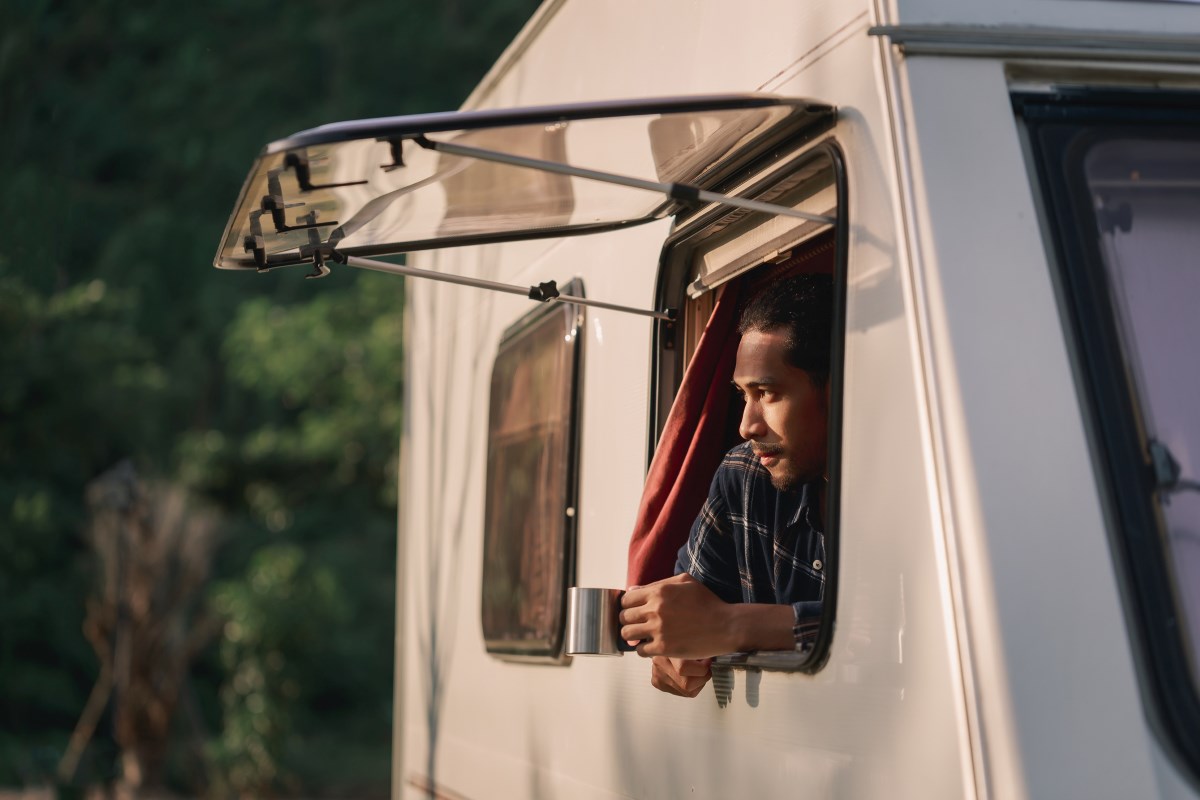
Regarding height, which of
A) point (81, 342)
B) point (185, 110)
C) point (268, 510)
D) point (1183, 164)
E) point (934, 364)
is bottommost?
point (934, 364)

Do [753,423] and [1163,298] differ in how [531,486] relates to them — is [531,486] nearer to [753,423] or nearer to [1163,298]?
[753,423]

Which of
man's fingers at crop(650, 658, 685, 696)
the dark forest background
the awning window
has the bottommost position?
man's fingers at crop(650, 658, 685, 696)

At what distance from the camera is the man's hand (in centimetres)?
231

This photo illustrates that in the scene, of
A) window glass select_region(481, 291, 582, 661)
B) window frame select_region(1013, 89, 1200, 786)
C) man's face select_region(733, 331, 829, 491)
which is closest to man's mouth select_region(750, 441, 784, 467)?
man's face select_region(733, 331, 829, 491)

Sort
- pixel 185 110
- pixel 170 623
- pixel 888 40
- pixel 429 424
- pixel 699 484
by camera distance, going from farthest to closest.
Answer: pixel 185 110 < pixel 170 623 < pixel 429 424 < pixel 699 484 < pixel 888 40

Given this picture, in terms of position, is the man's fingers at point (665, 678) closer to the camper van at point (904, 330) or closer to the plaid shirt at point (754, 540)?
the camper van at point (904, 330)

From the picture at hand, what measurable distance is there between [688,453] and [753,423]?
1.08 ft

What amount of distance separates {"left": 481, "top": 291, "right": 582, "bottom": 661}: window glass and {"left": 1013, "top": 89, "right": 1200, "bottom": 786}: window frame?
1.61 meters

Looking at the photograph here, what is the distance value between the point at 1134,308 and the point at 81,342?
1452cm

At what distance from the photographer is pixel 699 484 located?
2.75 meters

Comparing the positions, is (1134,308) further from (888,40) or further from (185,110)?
(185,110)

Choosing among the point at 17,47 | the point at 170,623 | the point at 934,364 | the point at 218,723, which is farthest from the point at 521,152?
the point at 218,723

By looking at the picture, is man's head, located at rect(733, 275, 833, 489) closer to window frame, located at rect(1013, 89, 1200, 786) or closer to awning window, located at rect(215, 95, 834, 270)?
awning window, located at rect(215, 95, 834, 270)

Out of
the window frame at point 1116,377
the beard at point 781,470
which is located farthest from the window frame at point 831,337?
the window frame at point 1116,377
